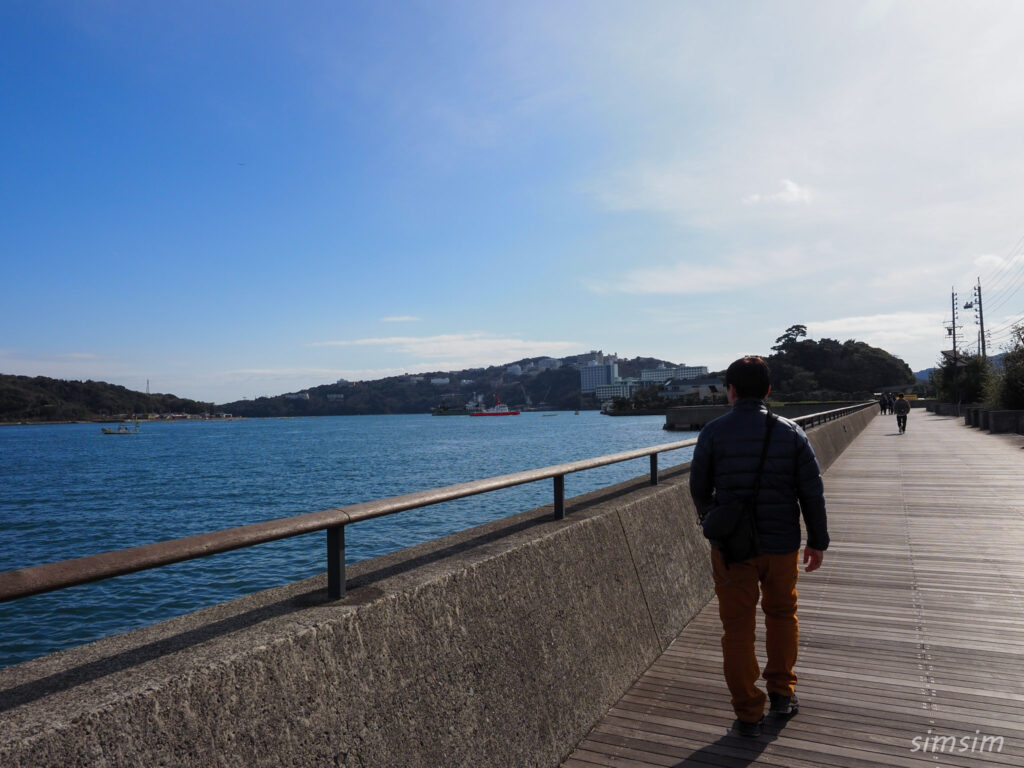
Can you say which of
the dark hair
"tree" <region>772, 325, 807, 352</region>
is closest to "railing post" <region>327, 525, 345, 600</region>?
the dark hair

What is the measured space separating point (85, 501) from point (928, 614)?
37.1 metres

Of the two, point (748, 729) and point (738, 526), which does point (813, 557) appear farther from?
point (748, 729)

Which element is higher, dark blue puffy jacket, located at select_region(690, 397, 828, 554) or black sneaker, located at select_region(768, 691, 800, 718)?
dark blue puffy jacket, located at select_region(690, 397, 828, 554)

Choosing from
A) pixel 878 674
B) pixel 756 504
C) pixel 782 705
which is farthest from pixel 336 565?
pixel 878 674

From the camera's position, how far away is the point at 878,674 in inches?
161

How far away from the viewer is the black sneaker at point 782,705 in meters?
3.52

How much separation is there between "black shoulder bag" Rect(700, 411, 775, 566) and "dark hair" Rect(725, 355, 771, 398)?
0.17 metres

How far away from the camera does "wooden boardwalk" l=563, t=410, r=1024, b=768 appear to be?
3217 mm

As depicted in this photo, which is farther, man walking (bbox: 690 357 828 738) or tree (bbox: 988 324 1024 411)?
tree (bbox: 988 324 1024 411)

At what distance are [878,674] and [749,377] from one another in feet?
7.24

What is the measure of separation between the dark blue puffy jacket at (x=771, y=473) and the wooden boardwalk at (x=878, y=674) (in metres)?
0.98

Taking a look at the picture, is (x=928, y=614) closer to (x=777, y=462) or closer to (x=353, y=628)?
(x=777, y=462)

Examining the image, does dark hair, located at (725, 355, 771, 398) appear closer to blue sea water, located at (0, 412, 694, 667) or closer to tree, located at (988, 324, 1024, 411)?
blue sea water, located at (0, 412, 694, 667)

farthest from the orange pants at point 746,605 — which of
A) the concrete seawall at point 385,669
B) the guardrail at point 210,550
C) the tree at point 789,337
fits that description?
the tree at point 789,337
